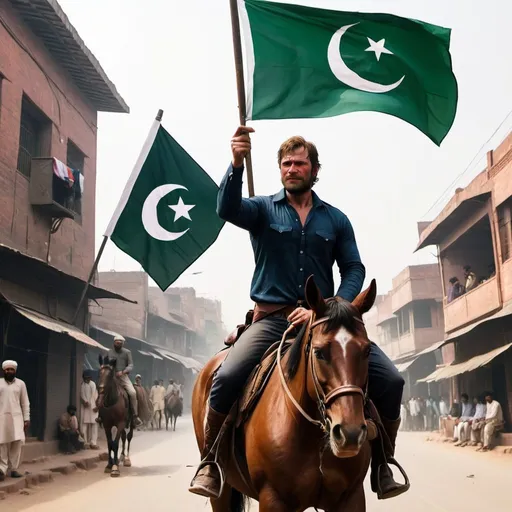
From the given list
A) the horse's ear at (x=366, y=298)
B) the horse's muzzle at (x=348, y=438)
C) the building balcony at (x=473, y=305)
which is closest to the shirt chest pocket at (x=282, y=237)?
the horse's ear at (x=366, y=298)

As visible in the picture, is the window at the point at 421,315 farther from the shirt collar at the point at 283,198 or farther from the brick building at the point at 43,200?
the shirt collar at the point at 283,198

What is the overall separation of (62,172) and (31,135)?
1.83m

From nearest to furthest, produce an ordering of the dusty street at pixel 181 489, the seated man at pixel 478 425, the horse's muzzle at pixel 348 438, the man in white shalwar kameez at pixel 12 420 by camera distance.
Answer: the horse's muzzle at pixel 348 438
the dusty street at pixel 181 489
the man in white shalwar kameez at pixel 12 420
the seated man at pixel 478 425

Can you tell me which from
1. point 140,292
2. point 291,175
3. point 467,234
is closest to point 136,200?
point 291,175

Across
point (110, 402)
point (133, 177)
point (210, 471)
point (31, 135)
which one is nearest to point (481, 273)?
point (31, 135)

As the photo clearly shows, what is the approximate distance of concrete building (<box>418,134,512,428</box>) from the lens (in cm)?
2095

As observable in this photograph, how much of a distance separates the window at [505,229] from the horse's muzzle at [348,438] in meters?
19.3

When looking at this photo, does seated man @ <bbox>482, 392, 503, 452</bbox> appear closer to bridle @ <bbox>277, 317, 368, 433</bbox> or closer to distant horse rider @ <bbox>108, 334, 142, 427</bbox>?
distant horse rider @ <bbox>108, 334, 142, 427</bbox>

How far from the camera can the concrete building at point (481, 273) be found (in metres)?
21.0

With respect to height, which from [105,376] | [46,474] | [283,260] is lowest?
[46,474]

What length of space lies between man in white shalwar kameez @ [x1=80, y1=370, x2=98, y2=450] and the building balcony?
12.5 metres

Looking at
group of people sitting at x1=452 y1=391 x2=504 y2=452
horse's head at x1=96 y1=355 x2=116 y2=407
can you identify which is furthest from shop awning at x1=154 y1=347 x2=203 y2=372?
horse's head at x1=96 y1=355 x2=116 y2=407

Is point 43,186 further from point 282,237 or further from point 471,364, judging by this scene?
point 471,364

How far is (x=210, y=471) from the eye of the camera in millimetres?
4254
